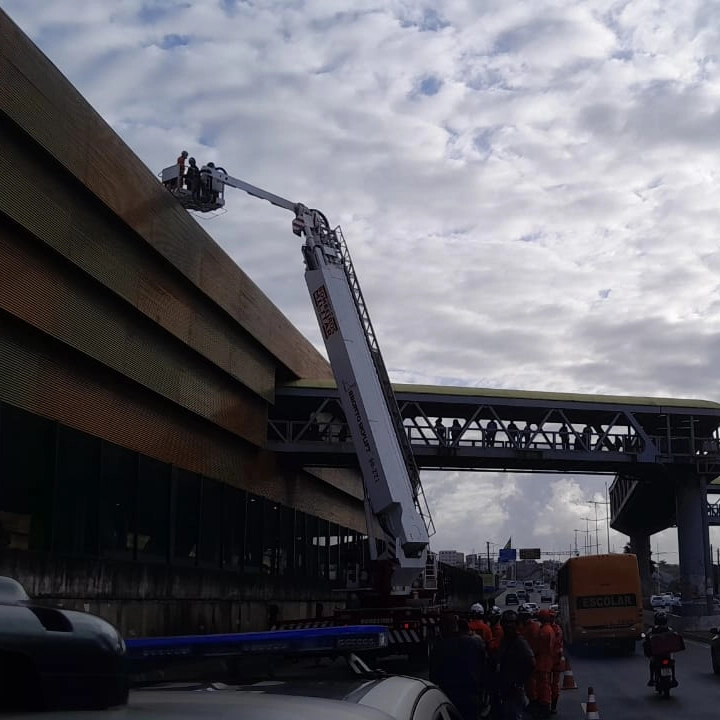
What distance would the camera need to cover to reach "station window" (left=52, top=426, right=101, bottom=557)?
22.7 m

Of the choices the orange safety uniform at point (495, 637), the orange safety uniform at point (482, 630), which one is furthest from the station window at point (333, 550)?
the orange safety uniform at point (482, 630)

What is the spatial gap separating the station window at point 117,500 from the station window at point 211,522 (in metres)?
5.23

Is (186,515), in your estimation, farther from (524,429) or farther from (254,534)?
(524,429)

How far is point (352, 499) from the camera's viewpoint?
53.2m

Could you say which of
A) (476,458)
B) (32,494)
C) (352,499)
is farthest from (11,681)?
(352,499)

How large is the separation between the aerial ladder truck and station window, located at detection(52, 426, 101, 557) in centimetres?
605

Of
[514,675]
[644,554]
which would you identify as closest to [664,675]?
[514,675]

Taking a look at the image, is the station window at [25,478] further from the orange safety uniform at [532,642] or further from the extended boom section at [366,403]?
the orange safety uniform at [532,642]

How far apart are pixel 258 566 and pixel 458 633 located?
2772 centimetres

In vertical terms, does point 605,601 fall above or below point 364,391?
below

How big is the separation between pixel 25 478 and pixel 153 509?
686 cm

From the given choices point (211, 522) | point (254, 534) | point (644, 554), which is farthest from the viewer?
point (644, 554)

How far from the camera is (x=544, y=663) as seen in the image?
47.7ft

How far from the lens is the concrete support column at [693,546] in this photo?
46.0 m
